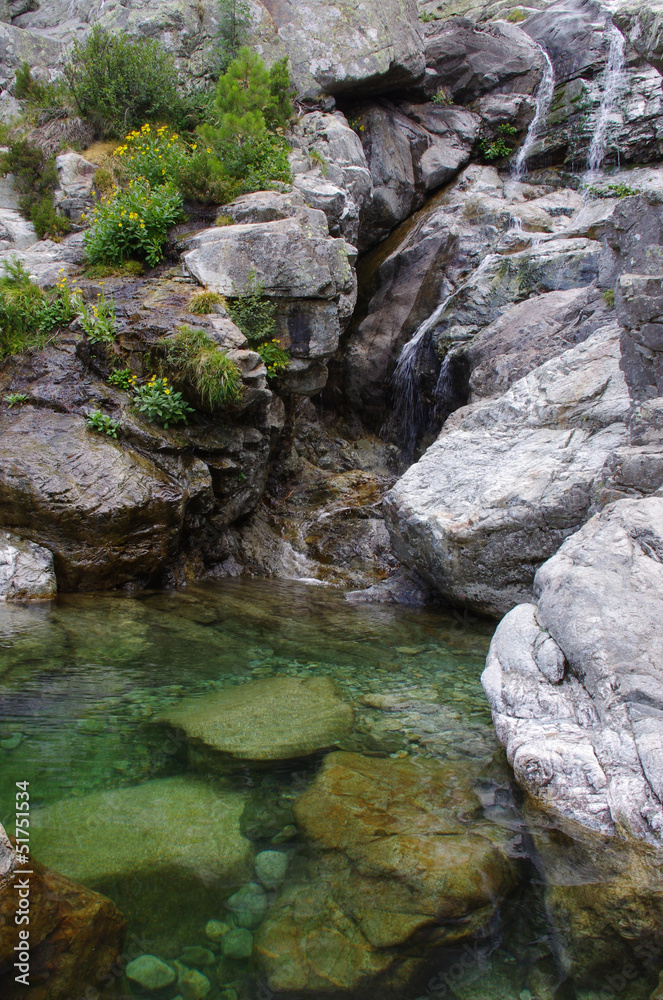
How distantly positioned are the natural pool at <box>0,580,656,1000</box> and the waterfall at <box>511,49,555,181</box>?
16.8m

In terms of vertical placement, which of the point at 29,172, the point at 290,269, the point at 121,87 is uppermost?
the point at 121,87

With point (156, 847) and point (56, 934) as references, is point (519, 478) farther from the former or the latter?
point (56, 934)

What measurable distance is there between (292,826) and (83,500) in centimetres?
544

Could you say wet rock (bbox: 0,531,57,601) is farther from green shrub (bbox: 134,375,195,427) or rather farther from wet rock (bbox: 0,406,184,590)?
green shrub (bbox: 134,375,195,427)

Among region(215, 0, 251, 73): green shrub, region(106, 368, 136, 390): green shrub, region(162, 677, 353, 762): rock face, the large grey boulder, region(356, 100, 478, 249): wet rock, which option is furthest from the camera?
region(356, 100, 478, 249): wet rock

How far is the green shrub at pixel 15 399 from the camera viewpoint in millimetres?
7969

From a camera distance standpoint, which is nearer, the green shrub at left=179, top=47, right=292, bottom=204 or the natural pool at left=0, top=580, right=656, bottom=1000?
the natural pool at left=0, top=580, right=656, bottom=1000

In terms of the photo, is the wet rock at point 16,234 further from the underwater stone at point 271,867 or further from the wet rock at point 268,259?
the underwater stone at point 271,867

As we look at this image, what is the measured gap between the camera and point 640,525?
4.15 m

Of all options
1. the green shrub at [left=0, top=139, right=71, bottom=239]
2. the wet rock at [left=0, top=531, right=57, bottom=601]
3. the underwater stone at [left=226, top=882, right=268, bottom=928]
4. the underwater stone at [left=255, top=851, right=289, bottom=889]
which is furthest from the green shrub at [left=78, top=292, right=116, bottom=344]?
the underwater stone at [left=226, top=882, right=268, bottom=928]

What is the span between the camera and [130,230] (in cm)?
986

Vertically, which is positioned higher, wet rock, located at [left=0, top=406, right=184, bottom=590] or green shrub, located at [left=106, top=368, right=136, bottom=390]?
green shrub, located at [left=106, top=368, right=136, bottom=390]

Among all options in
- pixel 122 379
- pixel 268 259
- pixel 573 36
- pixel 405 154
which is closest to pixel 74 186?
pixel 268 259

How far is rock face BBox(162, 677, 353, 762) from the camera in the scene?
379cm
